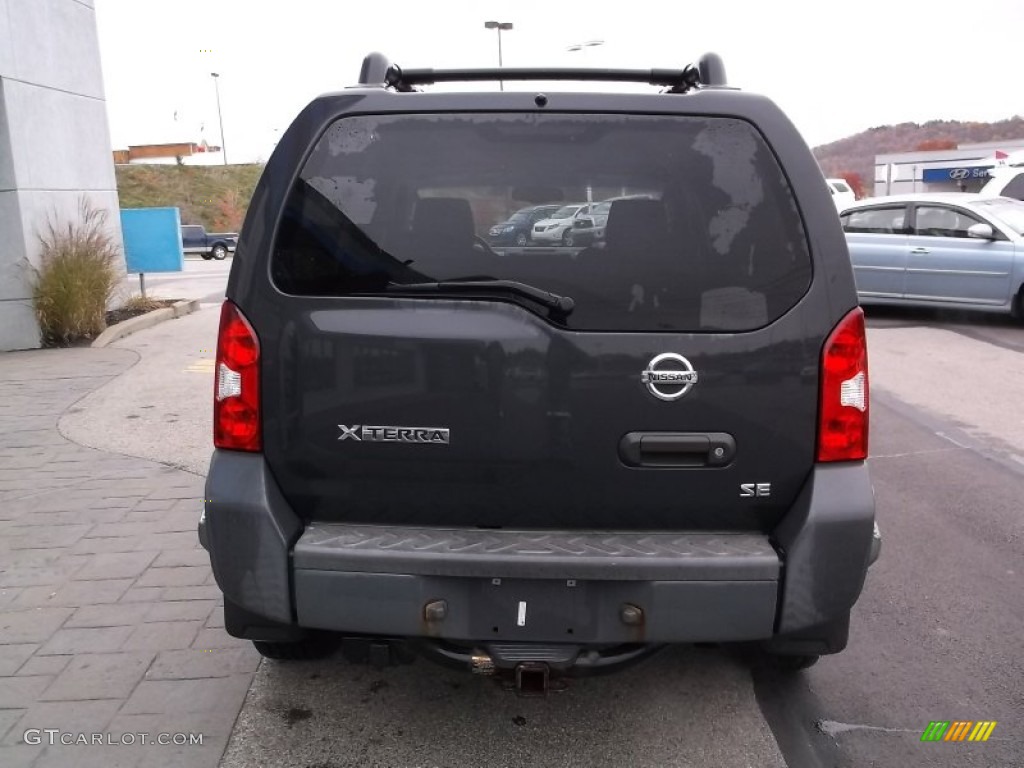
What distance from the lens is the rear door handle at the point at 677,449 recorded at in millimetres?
2598

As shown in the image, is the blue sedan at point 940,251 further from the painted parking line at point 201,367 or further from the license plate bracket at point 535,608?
the license plate bracket at point 535,608

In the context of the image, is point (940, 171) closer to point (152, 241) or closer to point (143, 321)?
point (152, 241)

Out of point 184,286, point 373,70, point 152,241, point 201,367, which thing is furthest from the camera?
point 184,286

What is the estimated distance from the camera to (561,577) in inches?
99.8

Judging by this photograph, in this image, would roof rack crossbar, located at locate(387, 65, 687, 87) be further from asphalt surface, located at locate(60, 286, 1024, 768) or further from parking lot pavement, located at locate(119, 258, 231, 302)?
parking lot pavement, located at locate(119, 258, 231, 302)

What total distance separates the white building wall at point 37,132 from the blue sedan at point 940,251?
31.9 ft

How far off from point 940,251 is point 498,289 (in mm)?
10903

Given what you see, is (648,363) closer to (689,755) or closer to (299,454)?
(299,454)

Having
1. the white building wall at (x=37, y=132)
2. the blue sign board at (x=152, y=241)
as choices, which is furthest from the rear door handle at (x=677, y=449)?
the blue sign board at (x=152, y=241)

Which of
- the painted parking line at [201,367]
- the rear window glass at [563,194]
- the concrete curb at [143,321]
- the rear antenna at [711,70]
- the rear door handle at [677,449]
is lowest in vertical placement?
the painted parking line at [201,367]

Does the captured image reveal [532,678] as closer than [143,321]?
Yes

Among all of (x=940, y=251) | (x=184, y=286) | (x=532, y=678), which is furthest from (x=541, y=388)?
(x=184, y=286)

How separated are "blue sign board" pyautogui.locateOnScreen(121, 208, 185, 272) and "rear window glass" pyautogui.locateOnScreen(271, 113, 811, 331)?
1239 centimetres

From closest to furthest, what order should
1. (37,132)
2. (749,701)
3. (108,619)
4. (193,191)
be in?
(749,701) → (108,619) → (37,132) → (193,191)
